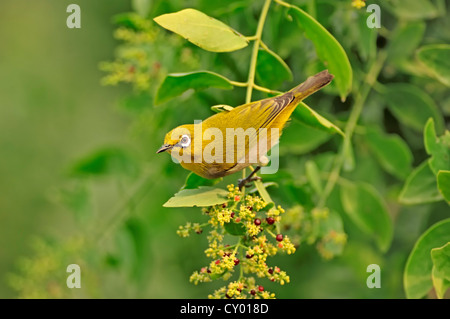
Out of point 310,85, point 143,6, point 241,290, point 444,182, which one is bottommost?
point 241,290

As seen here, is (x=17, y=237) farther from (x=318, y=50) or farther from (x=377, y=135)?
(x=318, y=50)

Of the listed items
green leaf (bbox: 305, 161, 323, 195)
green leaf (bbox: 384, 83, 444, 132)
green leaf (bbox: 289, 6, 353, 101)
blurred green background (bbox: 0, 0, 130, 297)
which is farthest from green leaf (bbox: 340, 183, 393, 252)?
blurred green background (bbox: 0, 0, 130, 297)

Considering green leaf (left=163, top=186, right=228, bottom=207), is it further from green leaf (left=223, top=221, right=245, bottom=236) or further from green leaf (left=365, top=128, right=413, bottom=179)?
green leaf (left=365, top=128, right=413, bottom=179)

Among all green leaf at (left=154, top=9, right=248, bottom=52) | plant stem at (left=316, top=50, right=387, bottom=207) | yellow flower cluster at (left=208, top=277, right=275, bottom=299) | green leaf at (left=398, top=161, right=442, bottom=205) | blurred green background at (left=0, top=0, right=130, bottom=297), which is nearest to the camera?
yellow flower cluster at (left=208, top=277, right=275, bottom=299)

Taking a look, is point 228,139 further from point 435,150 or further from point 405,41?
point 405,41

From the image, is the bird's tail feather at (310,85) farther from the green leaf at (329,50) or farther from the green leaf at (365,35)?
the green leaf at (365,35)

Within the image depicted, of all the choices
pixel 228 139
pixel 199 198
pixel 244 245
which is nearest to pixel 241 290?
pixel 244 245

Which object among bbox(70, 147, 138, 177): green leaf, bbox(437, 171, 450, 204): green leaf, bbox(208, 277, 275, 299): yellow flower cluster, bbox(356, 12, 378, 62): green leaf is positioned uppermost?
bbox(356, 12, 378, 62): green leaf
